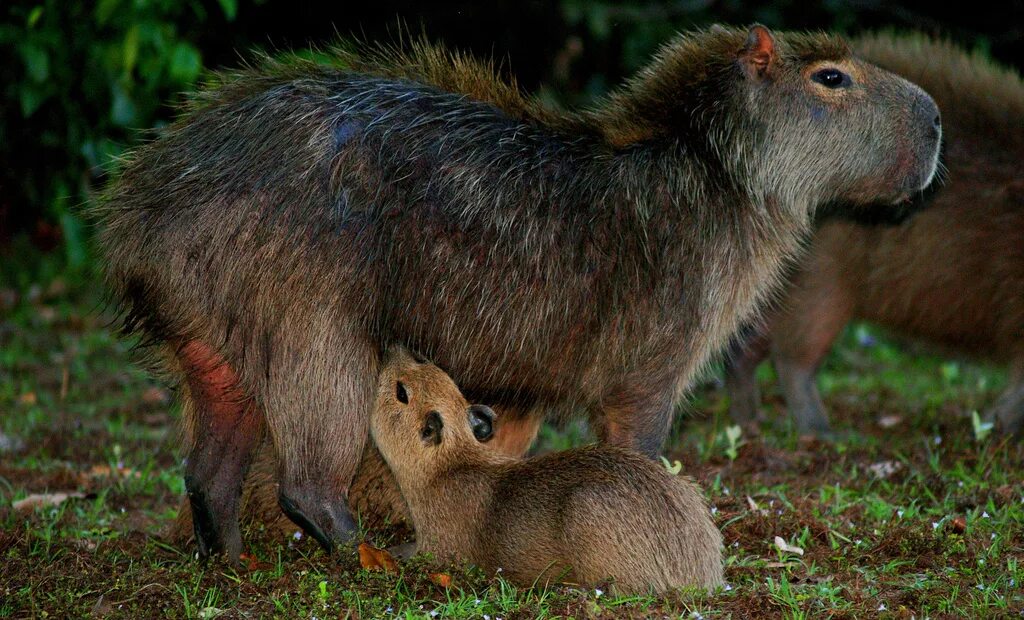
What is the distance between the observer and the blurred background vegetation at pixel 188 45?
6.18 meters

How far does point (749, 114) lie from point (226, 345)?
183 centimetres

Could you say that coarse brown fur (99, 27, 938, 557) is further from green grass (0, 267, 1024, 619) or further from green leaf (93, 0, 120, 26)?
green leaf (93, 0, 120, 26)

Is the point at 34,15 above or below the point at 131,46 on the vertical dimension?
above

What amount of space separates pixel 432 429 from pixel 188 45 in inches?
111

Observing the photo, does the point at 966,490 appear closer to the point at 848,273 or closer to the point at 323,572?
the point at 848,273

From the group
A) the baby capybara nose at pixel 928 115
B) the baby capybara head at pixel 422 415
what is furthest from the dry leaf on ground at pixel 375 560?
the baby capybara nose at pixel 928 115

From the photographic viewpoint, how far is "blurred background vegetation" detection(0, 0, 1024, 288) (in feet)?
20.3

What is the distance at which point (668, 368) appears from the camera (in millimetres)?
4125

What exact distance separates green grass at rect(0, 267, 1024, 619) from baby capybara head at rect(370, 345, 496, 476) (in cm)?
39

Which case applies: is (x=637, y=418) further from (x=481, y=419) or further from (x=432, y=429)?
(x=432, y=429)

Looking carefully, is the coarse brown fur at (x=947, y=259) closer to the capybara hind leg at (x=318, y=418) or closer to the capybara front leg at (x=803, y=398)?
the capybara front leg at (x=803, y=398)

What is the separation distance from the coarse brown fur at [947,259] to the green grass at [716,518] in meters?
0.42

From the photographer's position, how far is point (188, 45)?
5988 millimetres

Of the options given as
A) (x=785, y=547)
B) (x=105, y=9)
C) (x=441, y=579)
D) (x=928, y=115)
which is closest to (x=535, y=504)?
(x=441, y=579)
